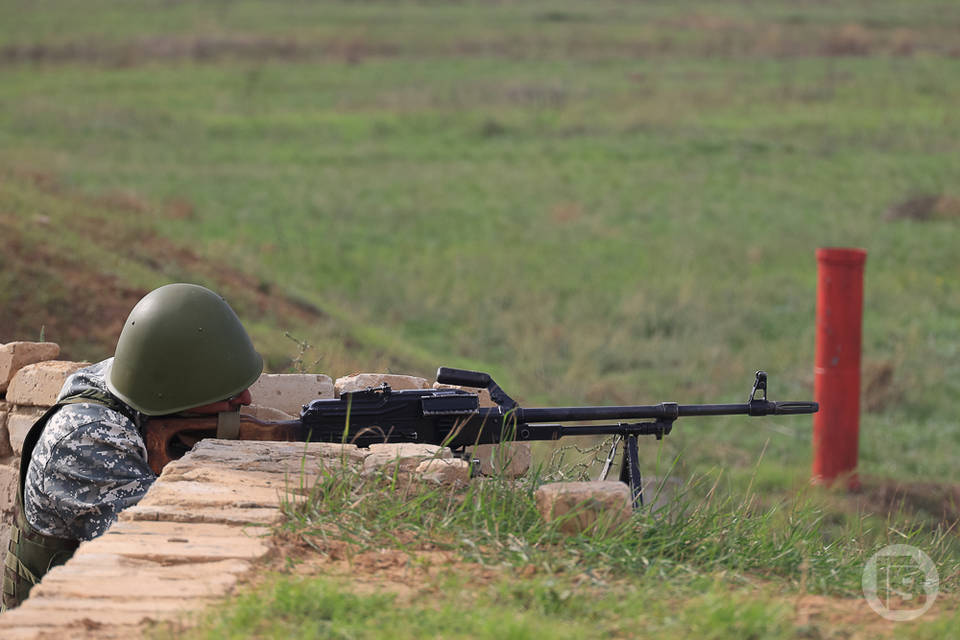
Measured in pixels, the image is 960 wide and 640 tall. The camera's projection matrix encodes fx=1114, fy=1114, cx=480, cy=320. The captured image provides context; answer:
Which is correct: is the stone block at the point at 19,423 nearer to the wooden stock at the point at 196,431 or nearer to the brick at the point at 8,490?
the brick at the point at 8,490

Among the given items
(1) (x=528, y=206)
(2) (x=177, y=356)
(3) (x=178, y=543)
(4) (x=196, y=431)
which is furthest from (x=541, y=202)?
(3) (x=178, y=543)

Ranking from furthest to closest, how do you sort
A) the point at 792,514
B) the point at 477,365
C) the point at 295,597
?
the point at 477,365 → the point at 792,514 → the point at 295,597

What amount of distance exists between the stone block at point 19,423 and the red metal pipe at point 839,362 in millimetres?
5613

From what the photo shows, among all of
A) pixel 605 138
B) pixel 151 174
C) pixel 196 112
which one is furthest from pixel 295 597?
pixel 196 112

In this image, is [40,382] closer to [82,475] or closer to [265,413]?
[265,413]

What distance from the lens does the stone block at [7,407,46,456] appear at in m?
5.52

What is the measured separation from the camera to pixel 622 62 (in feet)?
119

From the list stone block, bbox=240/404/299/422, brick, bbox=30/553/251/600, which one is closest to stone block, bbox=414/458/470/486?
brick, bbox=30/553/251/600

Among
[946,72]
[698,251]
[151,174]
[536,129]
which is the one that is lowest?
[698,251]

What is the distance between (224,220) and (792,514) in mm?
14440

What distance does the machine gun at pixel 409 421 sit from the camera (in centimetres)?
423

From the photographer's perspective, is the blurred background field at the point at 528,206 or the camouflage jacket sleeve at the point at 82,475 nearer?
the camouflage jacket sleeve at the point at 82,475

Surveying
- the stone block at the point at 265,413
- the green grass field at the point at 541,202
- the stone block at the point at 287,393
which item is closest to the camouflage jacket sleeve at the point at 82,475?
the stone block at the point at 265,413

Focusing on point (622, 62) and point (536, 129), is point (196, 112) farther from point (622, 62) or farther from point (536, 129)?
point (622, 62)
